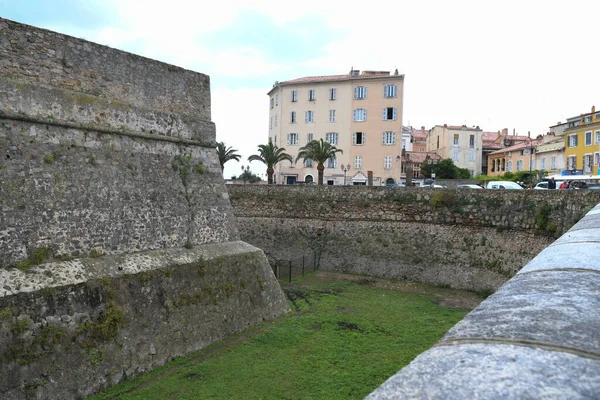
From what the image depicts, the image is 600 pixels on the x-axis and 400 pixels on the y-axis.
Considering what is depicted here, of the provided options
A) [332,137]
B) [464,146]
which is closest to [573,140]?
[332,137]

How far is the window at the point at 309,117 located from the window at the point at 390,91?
712 centimetres

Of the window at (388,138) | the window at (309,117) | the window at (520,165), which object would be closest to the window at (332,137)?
the window at (309,117)

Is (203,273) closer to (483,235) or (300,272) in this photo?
(300,272)

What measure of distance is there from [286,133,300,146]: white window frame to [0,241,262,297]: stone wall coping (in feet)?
107

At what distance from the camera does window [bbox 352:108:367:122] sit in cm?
4269

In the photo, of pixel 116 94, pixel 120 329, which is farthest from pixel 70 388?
pixel 116 94

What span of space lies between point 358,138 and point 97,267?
1404 inches

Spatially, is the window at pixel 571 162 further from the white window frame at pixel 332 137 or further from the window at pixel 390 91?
the white window frame at pixel 332 137

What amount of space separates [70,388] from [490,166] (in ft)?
214

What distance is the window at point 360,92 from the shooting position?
4253 centimetres

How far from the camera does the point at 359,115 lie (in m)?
42.9

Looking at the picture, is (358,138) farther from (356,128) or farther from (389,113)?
(389,113)

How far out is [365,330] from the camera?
43.2ft

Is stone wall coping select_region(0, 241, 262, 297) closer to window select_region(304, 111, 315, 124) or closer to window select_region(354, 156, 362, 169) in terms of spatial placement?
window select_region(354, 156, 362, 169)
